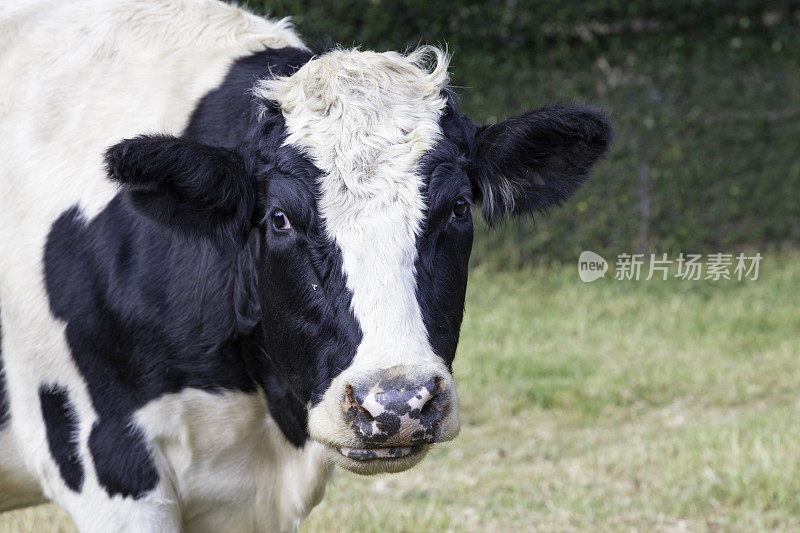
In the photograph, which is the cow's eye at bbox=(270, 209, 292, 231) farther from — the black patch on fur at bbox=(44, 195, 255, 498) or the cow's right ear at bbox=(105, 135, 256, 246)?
the black patch on fur at bbox=(44, 195, 255, 498)

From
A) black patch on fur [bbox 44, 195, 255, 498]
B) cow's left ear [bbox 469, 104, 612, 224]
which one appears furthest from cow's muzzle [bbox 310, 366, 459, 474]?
cow's left ear [bbox 469, 104, 612, 224]

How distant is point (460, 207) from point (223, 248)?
0.74 meters

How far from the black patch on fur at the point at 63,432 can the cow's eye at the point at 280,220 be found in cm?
95

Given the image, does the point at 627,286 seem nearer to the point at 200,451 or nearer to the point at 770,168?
the point at 770,168

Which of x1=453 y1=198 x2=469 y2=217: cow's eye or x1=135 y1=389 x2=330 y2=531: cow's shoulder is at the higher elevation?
x1=453 y1=198 x2=469 y2=217: cow's eye

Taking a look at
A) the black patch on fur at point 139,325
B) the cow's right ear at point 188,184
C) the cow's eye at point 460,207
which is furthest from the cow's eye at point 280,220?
the cow's eye at point 460,207

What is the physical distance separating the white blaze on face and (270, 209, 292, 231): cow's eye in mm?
148

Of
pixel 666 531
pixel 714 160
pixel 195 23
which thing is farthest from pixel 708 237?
pixel 195 23

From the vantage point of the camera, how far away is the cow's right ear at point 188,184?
2916 millimetres

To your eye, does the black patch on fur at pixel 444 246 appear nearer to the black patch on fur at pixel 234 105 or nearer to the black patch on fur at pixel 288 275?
the black patch on fur at pixel 288 275

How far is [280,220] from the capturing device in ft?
9.94

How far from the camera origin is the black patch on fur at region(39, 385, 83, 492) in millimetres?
3377

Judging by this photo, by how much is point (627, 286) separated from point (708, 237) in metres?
1.40

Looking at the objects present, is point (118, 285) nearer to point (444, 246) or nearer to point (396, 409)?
point (444, 246)
